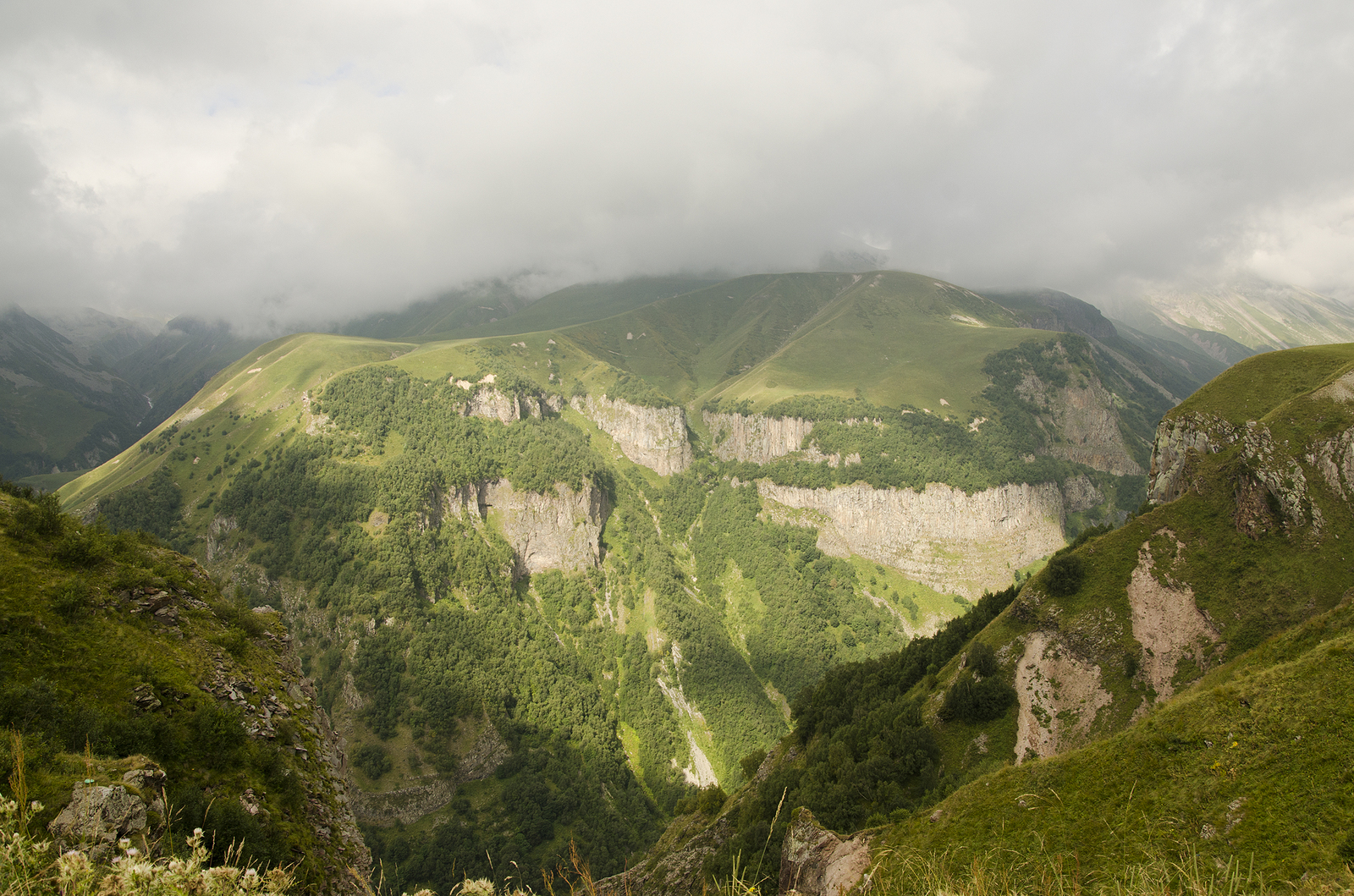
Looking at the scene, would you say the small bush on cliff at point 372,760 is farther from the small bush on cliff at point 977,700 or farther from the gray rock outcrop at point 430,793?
the small bush on cliff at point 977,700

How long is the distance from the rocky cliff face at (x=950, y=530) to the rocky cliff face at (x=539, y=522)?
6323 centimetres

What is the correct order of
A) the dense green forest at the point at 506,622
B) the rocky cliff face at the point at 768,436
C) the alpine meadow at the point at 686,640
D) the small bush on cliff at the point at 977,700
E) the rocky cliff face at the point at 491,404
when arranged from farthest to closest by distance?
the rocky cliff face at the point at 768,436
the rocky cliff face at the point at 491,404
the dense green forest at the point at 506,622
the small bush on cliff at the point at 977,700
the alpine meadow at the point at 686,640

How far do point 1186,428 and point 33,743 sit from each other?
67168mm

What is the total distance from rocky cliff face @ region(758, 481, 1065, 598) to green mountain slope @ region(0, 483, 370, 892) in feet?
472

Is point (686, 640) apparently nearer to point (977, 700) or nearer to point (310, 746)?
point (977, 700)

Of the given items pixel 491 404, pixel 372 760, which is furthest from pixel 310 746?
pixel 491 404

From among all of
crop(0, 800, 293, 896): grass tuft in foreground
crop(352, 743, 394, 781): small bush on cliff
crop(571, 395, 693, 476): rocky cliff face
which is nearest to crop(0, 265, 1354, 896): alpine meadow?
crop(0, 800, 293, 896): grass tuft in foreground

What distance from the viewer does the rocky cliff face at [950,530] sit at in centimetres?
14438

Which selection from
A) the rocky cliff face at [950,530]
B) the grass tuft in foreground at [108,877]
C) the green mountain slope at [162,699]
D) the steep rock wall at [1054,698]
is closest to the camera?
the grass tuft in foreground at [108,877]

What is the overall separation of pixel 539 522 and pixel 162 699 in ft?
399

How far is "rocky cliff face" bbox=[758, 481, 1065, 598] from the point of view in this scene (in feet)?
474

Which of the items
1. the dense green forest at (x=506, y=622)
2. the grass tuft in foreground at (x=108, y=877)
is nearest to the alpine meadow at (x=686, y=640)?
the grass tuft in foreground at (x=108, y=877)

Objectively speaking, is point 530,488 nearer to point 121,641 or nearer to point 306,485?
point 306,485

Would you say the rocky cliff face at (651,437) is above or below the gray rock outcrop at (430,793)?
above
